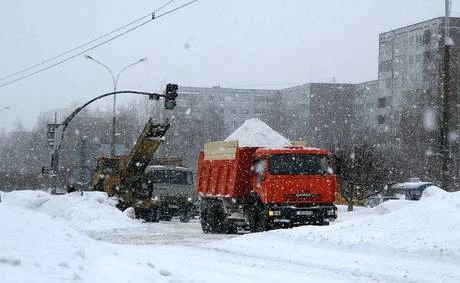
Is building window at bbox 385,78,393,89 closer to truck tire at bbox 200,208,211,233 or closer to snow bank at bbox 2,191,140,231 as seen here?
snow bank at bbox 2,191,140,231

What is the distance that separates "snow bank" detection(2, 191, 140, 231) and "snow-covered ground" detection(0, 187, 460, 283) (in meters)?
5.45

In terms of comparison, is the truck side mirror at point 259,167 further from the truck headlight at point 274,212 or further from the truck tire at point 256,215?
the truck headlight at point 274,212

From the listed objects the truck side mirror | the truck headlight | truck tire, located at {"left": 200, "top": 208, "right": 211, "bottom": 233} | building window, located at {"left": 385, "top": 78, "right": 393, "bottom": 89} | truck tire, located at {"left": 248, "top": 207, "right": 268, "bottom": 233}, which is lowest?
truck tire, located at {"left": 200, "top": 208, "right": 211, "bottom": 233}

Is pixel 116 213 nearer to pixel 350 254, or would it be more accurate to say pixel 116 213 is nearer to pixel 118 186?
pixel 118 186

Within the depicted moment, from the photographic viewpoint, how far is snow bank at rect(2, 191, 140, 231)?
26.7 metres

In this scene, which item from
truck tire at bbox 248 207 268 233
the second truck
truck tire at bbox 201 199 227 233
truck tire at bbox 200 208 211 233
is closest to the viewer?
truck tire at bbox 248 207 268 233

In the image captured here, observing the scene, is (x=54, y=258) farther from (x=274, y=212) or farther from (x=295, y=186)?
(x=295, y=186)

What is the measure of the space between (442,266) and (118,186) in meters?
25.9

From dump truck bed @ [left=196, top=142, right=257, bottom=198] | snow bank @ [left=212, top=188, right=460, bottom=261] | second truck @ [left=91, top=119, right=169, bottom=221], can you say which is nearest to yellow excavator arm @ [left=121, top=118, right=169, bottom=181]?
second truck @ [left=91, top=119, right=169, bottom=221]

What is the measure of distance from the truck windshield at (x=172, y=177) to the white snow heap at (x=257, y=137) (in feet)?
29.9

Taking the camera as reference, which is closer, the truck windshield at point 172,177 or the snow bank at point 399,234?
the snow bank at point 399,234

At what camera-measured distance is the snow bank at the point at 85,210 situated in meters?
26.7

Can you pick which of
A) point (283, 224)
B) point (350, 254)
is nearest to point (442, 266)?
point (350, 254)

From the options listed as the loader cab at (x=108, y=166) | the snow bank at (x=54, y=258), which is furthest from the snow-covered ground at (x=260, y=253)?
the loader cab at (x=108, y=166)
